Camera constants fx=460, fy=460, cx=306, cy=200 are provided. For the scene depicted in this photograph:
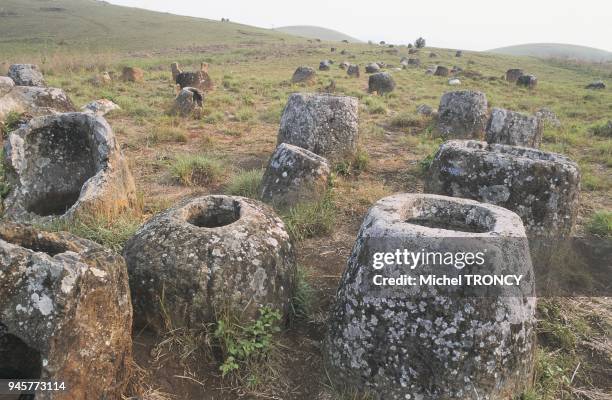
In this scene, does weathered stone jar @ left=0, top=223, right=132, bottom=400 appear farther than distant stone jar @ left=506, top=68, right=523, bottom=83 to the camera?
No

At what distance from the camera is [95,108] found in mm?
11391

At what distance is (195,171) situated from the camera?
23.3 feet

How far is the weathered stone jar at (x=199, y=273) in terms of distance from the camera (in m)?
3.08

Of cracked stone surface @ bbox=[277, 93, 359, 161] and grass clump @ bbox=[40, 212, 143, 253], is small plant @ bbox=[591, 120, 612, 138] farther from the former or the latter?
grass clump @ bbox=[40, 212, 143, 253]

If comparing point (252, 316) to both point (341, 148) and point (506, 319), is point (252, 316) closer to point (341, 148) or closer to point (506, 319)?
point (506, 319)

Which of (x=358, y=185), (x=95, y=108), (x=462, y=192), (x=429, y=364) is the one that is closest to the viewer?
(x=429, y=364)

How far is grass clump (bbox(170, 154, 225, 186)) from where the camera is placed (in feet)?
22.5

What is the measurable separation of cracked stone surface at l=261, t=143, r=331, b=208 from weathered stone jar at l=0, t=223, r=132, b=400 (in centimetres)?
324

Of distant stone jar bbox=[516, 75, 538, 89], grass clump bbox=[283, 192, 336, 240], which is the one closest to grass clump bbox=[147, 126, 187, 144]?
grass clump bbox=[283, 192, 336, 240]

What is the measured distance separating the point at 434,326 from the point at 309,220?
286cm

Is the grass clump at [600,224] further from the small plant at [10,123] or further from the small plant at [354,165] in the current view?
the small plant at [10,123]

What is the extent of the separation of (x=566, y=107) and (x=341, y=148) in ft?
41.7

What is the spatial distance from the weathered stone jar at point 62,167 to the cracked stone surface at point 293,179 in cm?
166

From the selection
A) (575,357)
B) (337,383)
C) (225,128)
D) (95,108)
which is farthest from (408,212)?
(95,108)
